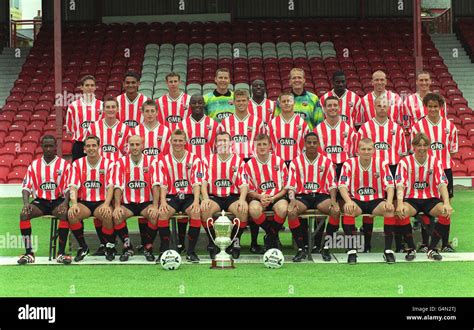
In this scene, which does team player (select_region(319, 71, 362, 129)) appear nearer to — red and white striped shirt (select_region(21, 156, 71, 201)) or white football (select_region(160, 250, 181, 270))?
white football (select_region(160, 250, 181, 270))

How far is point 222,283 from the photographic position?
707 cm

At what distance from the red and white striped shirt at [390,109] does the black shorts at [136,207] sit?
2716 mm

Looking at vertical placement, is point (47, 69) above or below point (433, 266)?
above

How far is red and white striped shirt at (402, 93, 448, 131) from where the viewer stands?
930 cm

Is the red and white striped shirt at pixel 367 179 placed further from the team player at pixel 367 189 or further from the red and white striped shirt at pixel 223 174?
the red and white striped shirt at pixel 223 174

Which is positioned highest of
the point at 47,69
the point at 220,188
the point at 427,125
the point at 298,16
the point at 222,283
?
the point at 298,16

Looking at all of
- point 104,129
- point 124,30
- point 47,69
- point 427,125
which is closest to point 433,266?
point 427,125

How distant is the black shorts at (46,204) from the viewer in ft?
28.7

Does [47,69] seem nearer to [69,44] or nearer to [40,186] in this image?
[69,44]

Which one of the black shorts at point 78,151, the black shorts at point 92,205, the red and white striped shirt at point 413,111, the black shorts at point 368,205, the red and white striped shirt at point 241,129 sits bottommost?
the black shorts at point 368,205

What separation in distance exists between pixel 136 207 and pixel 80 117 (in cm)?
149

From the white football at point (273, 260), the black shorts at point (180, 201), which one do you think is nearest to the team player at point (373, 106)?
the black shorts at point (180, 201)

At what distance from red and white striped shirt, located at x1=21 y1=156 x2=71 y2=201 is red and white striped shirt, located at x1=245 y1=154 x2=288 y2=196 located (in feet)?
6.47
